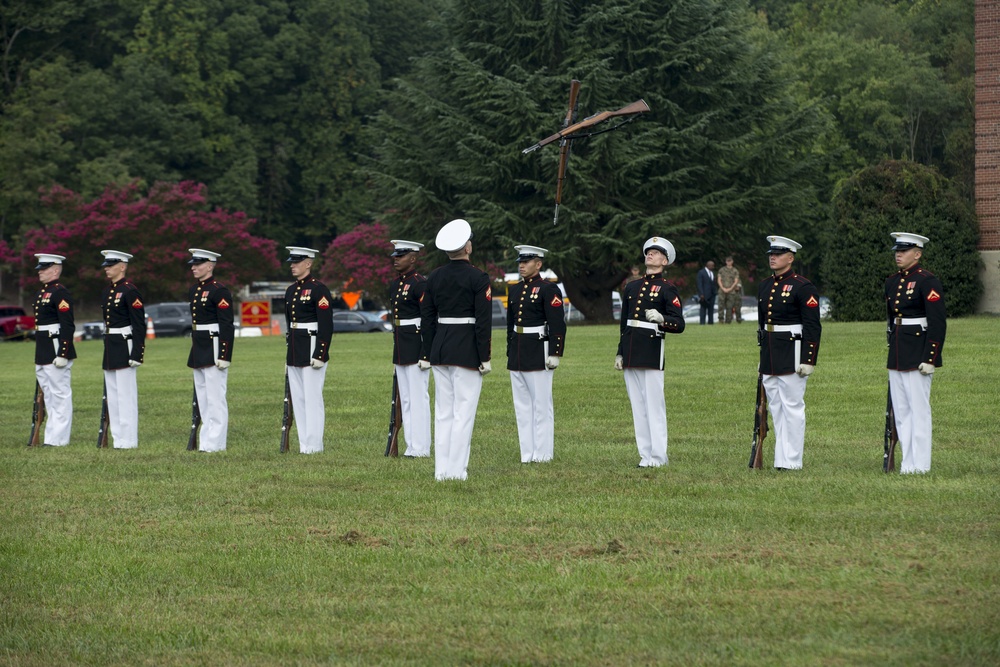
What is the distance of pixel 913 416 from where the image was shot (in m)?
12.4

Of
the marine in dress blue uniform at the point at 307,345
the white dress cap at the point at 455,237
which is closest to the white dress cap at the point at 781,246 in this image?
the white dress cap at the point at 455,237

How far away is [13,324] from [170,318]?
20.6 ft

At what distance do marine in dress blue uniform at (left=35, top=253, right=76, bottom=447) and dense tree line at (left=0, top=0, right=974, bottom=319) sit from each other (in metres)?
26.5

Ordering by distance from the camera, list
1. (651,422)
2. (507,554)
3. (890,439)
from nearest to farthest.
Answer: (507,554) < (890,439) < (651,422)

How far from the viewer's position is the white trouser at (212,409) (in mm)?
15602

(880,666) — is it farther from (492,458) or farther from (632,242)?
(632,242)

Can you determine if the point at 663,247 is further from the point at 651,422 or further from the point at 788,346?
the point at 651,422

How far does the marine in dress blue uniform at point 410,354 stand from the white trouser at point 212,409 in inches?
75.5

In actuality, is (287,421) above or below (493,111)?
below

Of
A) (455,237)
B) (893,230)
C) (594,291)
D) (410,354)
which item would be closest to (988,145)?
(893,230)

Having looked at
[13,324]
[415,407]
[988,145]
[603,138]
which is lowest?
[13,324]

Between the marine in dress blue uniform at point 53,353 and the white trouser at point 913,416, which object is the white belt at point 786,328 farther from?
the marine in dress blue uniform at point 53,353

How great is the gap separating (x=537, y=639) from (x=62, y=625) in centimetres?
246

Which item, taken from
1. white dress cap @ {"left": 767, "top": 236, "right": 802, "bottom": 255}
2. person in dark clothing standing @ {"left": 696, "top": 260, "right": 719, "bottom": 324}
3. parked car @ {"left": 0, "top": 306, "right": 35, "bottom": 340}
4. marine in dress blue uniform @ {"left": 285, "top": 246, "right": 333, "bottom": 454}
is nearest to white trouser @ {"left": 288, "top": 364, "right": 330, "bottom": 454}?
marine in dress blue uniform @ {"left": 285, "top": 246, "right": 333, "bottom": 454}
